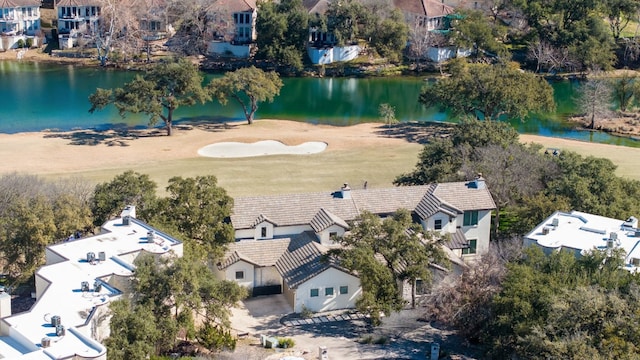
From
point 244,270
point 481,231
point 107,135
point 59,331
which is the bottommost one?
point 244,270

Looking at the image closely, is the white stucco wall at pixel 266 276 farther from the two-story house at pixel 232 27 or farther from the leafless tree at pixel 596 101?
the two-story house at pixel 232 27

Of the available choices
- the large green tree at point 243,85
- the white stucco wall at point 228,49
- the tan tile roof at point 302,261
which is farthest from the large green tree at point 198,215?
the white stucco wall at point 228,49

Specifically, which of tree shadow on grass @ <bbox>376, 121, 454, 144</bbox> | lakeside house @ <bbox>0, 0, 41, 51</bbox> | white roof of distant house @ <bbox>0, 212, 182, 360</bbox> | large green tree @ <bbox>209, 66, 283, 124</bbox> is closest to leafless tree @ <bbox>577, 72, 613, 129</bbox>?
tree shadow on grass @ <bbox>376, 121, 454, 144</bbox>

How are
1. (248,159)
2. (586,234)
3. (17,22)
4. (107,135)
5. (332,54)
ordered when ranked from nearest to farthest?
(586,234)
(248,159)
(107,135)
(332,54)
(17,22)

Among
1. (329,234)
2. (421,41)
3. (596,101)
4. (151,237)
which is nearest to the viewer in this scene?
(151,237)

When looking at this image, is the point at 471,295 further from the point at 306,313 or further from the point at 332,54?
the point at 332,54

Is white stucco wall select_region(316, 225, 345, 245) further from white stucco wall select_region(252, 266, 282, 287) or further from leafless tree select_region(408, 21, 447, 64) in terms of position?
leafless tree select_region(408, 21, 447, 64)

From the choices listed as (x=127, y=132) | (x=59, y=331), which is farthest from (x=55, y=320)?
(x=127, y=132)
